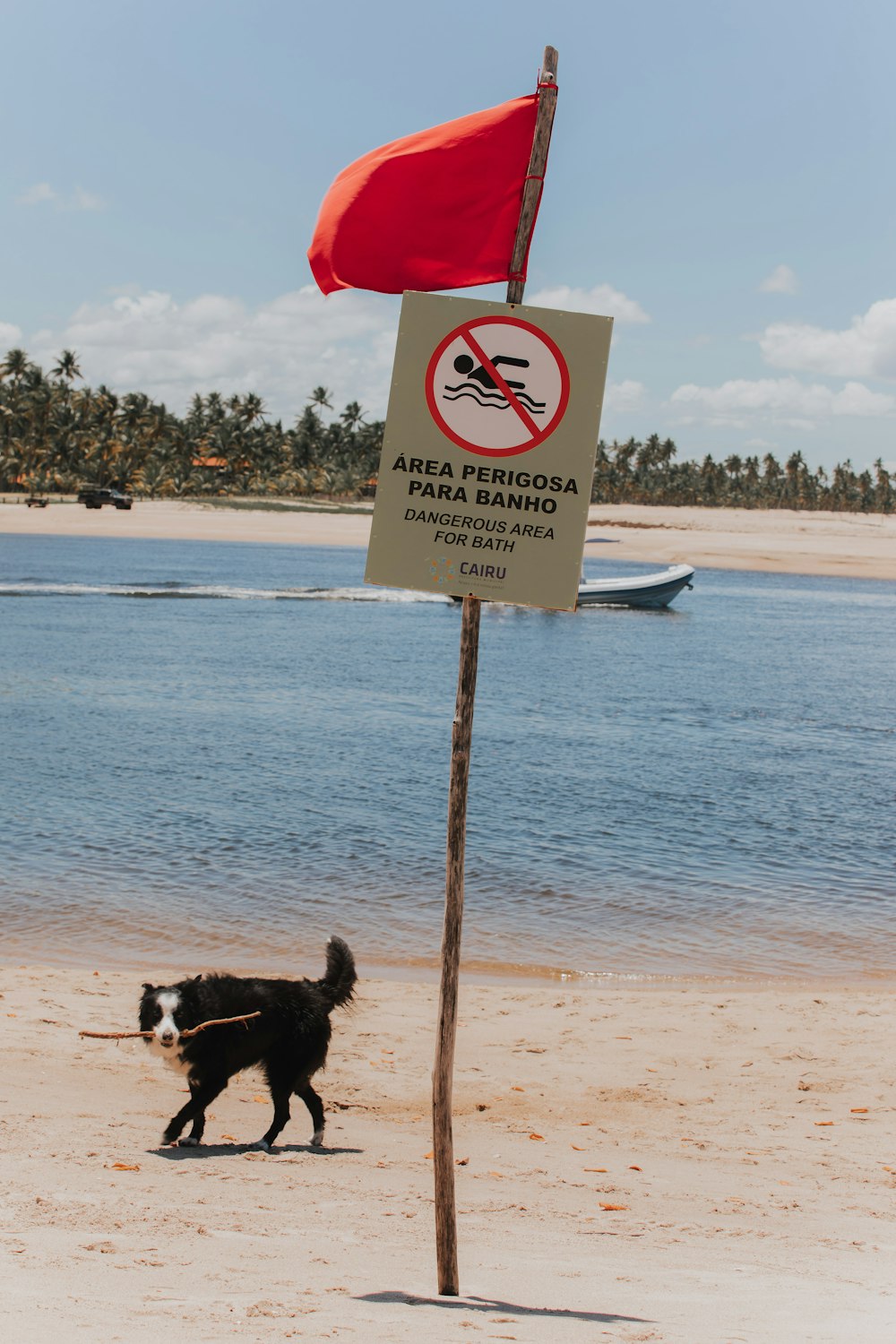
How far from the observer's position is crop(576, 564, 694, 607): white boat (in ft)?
185

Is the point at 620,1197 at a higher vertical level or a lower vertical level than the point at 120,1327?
lower

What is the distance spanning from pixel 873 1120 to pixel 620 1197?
224 cm

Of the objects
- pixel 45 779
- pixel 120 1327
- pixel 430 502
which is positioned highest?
pixel 430 502

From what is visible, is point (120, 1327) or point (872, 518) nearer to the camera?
point (120, 1327)

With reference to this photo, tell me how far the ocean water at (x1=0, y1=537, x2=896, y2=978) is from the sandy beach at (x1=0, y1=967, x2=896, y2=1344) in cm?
161

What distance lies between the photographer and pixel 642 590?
2242 inches

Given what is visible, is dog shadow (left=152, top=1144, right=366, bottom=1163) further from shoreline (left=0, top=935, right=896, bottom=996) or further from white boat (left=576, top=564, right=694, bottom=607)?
white boat (left=576, top=564, right=694, bottom=607)

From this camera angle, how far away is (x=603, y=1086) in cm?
816

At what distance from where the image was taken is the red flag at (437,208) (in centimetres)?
507

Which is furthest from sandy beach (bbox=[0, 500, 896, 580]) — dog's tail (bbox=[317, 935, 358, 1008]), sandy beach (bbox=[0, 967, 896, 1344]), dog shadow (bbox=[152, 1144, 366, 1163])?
dog shadow (bbox=[152, 1144, 366, 1163])

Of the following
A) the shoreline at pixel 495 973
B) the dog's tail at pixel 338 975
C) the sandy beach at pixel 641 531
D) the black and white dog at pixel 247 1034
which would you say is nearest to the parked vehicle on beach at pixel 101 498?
the sandy beach at pixel 641 531

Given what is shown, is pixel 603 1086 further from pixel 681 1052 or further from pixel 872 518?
pixel 872 518

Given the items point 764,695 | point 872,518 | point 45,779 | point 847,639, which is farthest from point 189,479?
point 45,779

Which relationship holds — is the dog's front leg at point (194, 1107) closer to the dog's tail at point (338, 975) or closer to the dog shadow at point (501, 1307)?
the dog's tail at point (338, 975)
